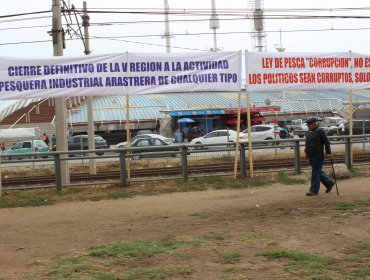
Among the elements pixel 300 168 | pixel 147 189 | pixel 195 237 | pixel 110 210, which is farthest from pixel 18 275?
pixel 300 168

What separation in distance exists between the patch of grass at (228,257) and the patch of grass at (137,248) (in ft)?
1.94

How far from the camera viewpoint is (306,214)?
8148mm

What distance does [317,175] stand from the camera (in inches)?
392

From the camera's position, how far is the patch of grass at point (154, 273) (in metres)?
5.06

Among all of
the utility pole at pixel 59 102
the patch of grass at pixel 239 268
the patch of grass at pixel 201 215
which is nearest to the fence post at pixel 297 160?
the patch of grass at pixel 201 215

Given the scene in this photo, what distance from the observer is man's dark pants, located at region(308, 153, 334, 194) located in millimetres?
9961

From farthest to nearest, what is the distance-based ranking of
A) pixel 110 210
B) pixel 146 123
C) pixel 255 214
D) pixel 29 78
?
pixel 146 123, pixel 29 78, pixel 110 210, pixel 255 214

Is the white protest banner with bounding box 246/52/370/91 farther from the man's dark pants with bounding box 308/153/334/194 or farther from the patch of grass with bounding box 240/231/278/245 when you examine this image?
the patch of grass with bounding box 240/231/278/245

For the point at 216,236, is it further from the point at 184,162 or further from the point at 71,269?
the point at 184,162

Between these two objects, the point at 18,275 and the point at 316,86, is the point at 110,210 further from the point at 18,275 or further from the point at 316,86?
the point at 316,86

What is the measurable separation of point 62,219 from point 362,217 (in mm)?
4929

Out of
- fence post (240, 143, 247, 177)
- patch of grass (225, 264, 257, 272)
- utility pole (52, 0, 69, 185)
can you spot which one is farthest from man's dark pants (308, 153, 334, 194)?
utility pole (52, 0, 69, 185)

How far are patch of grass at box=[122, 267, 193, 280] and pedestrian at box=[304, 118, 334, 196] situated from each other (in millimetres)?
5311

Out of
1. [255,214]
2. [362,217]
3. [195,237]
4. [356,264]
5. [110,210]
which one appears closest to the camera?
[356,264]
